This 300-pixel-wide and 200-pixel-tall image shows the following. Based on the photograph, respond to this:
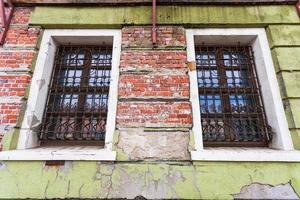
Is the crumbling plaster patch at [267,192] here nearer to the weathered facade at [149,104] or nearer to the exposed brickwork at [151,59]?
the weathered facade at [149,104]

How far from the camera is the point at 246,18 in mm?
3150

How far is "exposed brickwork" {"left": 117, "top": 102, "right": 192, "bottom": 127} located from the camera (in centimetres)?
263

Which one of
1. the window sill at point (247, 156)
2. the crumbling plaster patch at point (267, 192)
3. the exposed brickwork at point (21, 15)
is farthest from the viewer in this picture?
the exposed brickwork at point (21, 15)

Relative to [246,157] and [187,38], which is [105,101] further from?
[246,157]

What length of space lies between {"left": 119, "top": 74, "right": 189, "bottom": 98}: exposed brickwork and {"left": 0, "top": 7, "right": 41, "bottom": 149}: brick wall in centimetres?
146

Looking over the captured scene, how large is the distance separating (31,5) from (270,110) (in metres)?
4.20

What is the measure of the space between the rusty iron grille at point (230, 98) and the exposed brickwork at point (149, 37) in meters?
0.45

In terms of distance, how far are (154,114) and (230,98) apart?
1.24 meters

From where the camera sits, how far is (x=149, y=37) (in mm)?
3098

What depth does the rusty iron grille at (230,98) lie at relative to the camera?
9.20ft

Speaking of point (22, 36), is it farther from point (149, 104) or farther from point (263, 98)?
point (263, 98)

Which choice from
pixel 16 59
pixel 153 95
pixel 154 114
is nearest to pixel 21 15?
pixel 16 59

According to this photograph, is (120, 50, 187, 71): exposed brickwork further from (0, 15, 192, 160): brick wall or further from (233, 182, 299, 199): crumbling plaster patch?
(233, 182, 299, 199): crumbling plaster patch

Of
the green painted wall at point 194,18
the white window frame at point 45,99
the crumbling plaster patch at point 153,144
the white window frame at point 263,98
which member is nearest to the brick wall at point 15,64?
the white window frame at point 45,99
